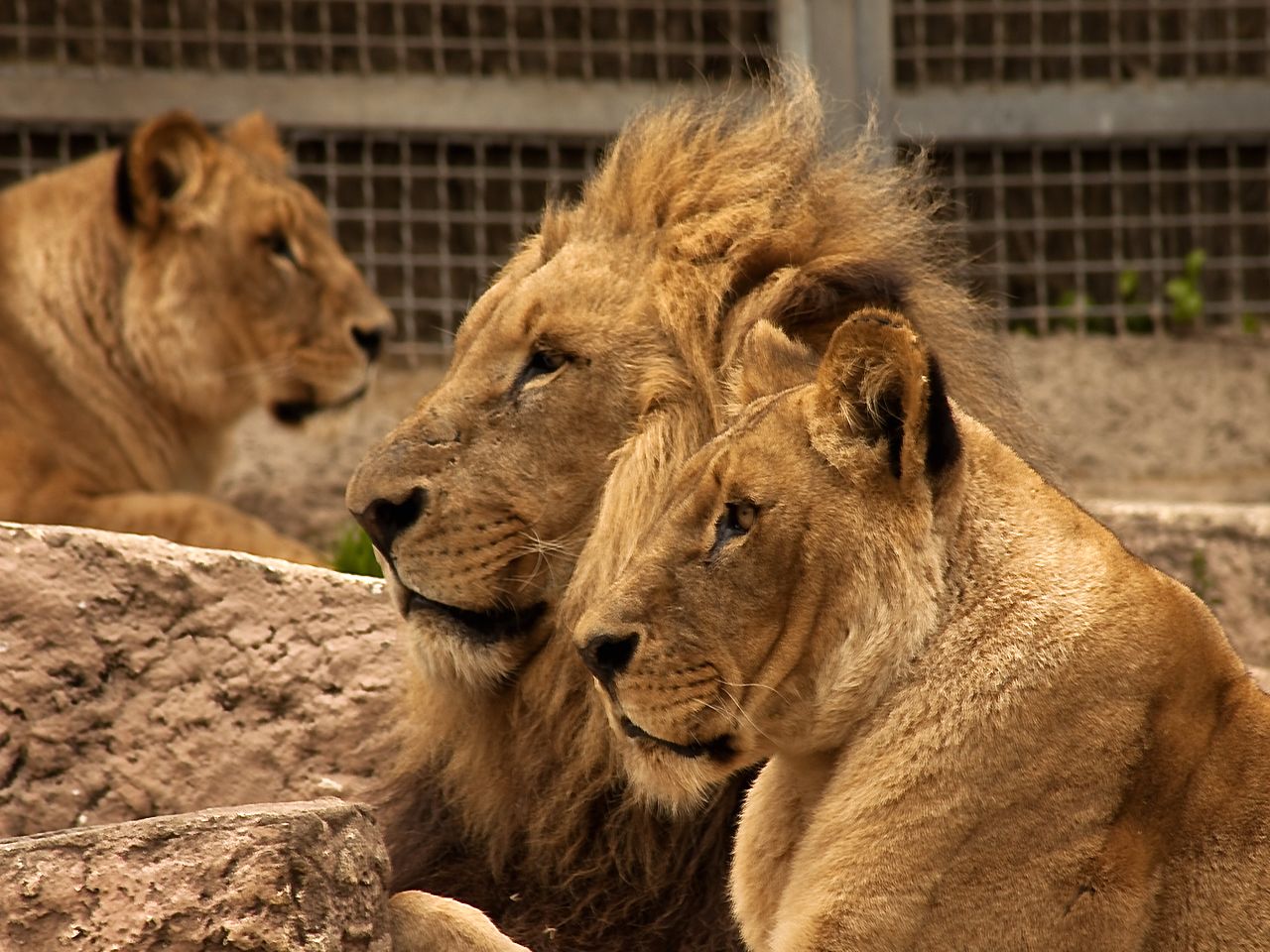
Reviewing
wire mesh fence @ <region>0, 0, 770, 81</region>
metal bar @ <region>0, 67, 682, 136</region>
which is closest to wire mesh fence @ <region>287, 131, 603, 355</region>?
metal bar @ <region>0, 67, 682, 136</region>

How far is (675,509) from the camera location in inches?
99.3

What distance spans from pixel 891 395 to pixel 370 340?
3818mm

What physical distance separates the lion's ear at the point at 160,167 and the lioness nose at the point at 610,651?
387 centimetres

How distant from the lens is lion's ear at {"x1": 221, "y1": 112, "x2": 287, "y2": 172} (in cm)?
630

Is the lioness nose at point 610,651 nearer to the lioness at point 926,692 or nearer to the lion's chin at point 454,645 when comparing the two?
the lioness at point 926,692

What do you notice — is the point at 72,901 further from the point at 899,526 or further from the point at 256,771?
the point at 256,771

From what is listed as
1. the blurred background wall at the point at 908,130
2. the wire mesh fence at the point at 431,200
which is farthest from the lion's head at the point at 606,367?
the wire mesh fence at the point at 431,200

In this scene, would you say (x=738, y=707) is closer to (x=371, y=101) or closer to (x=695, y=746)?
(x=695, y=746)

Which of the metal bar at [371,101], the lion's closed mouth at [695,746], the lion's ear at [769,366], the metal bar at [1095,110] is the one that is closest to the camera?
the lion's closed mouth at [695,746]

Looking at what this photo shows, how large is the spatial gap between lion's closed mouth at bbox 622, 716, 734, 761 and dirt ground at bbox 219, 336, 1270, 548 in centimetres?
443

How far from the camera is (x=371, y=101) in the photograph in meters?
6.91

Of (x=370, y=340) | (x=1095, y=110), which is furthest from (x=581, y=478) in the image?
(x=1095, y=110)

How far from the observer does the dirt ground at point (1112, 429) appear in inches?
276

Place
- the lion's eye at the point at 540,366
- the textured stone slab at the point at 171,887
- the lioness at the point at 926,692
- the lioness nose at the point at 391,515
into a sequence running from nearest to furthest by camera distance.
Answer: the textured stone slab at the point at 171,887 → the lioness at the point at 926,692 → the lioness nose at the point at 391,515 → the lion's eye at the point at 540,366
